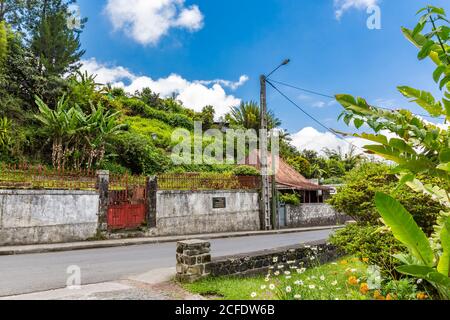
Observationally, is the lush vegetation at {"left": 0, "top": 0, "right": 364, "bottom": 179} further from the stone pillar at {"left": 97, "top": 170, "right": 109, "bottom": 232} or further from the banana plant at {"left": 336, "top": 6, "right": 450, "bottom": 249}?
the banana plant at {"left": 336, "top": 6, "right": 450, "bottom": 249}

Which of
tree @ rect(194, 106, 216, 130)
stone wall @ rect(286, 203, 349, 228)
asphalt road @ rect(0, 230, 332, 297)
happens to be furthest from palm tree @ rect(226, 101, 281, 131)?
asphalt road @ rect(0, 230, 332, 297)

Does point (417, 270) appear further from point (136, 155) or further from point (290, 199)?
point (136, 155)

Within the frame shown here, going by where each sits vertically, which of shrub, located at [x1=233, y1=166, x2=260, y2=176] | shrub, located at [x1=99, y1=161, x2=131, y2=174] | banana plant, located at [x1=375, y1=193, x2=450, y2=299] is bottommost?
banana plant, located at [x1=375, y1=193, x2=450, y2=299]

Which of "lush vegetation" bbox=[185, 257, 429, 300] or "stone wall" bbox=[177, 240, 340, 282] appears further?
"stone wall" bbox=[177, 240, 340, 282]

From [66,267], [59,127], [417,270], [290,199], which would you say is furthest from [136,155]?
[417,270]

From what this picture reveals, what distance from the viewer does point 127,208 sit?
49.5 feet

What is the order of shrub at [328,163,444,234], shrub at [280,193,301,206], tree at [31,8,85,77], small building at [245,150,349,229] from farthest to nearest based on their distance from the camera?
tree at [31,8,85,77]
shrub at [280,193,301,206]
small building at [245,150,349,229]
shrub at [328,163,444,234]

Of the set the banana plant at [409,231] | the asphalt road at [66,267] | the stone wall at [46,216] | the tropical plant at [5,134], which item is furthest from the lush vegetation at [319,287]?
the tropical plant at [5,134]

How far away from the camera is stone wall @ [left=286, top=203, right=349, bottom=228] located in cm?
2295

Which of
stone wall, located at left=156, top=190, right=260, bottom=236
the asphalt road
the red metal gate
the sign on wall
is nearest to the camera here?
the asphalt road

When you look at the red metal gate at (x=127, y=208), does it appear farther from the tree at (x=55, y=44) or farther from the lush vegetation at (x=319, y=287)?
the tree at (x=55, y=44)

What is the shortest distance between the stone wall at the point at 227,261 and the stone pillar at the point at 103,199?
8587 millimetres

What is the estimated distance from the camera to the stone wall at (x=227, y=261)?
6.36 meters

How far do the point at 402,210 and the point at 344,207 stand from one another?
12.7 feet
